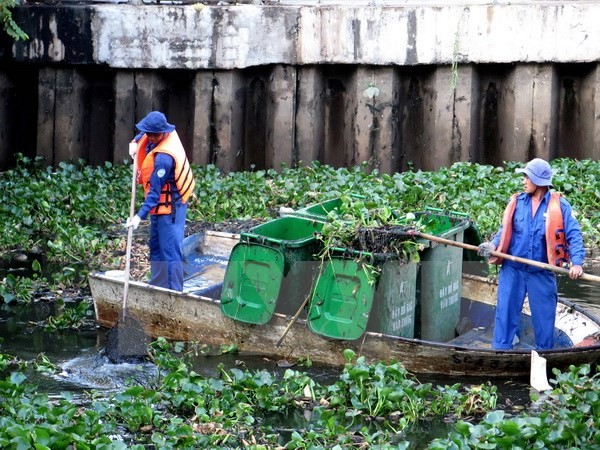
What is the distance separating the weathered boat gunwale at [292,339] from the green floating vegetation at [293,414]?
260mm

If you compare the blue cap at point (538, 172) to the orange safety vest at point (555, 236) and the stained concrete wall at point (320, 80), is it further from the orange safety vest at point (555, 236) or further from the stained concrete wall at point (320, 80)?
the stained concrete wall at point (320, 80)

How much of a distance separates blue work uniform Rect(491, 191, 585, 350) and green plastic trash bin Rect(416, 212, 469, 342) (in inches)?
24.2

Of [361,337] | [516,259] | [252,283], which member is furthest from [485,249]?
[252,283]

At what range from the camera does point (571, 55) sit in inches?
633

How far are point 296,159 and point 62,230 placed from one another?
4618 millimetres

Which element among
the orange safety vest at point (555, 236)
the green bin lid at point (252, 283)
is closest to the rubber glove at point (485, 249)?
the orange safety vest at point (555, 236)

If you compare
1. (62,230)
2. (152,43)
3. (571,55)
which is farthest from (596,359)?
(152,43)

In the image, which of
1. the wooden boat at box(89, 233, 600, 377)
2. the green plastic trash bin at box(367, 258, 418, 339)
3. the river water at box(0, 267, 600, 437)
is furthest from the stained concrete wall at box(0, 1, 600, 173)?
the green plastic trash bin at box(367, 258, 418, 339)

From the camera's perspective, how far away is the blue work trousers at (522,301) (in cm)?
943

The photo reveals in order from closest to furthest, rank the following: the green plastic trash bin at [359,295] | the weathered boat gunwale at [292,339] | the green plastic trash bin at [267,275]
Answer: the weathered boat gunwale at [292,339] → the green plastic trash bin at [359,295] → the green plastic trash bin at [267,275]

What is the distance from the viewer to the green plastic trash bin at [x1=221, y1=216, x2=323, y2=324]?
32.0ft

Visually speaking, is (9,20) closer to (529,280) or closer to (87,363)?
(87,363)

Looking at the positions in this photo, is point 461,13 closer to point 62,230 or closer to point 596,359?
point 62,230

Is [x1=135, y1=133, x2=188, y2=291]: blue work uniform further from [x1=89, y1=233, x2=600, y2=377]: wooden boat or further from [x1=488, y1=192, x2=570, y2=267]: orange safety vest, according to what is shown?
[x1=488, y1=192, x2=570, y2=267]: orange safety vest
